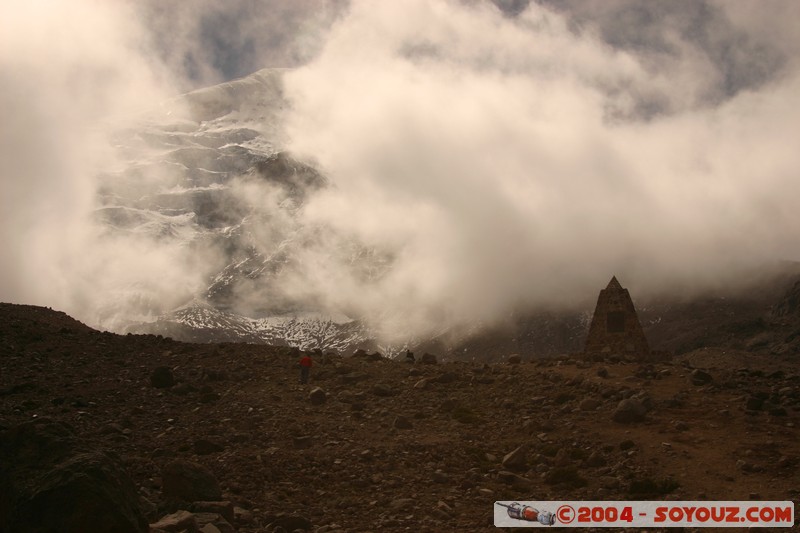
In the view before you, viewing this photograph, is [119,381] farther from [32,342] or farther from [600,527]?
[600,527]

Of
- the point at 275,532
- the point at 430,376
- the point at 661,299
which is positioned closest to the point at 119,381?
the point at 430,376

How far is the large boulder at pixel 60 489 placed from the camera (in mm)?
10883

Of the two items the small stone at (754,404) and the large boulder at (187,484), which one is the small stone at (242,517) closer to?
the large boulder at (187,484)

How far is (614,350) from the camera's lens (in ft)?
122

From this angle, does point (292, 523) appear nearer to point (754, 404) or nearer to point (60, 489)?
point (60, 489)

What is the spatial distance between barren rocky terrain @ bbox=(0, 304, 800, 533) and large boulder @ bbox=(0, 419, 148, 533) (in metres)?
0.05

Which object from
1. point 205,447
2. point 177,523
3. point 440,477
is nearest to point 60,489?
point 177,523

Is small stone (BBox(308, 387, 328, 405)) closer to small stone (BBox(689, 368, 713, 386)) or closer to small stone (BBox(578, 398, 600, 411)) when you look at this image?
small stone (BBox(578, 398, 600, 411))

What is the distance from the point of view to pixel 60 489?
11.1m

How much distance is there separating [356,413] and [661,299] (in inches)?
3861

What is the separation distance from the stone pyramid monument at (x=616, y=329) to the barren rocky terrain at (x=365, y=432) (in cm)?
637

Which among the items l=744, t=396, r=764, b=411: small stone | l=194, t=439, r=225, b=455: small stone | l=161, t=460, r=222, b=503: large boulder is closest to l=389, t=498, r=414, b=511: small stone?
l=161, t=460, r=222, b=503: large boulder

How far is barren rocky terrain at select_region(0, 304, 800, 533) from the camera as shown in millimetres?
14914

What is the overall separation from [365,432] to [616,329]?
2181 cm
